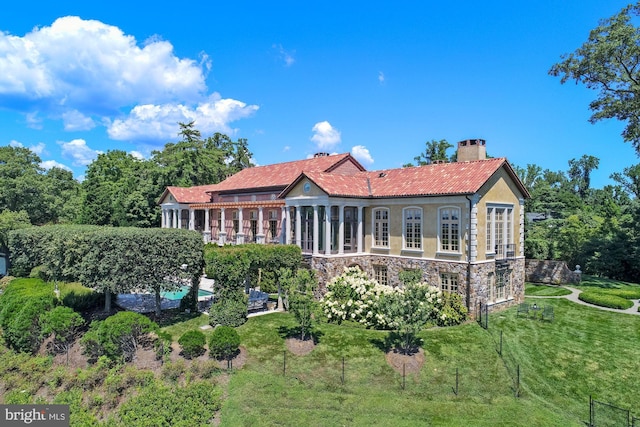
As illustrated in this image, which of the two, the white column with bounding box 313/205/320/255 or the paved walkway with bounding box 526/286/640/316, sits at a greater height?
the white column with bounding box 313/205/320/255

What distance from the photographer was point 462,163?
27.2m

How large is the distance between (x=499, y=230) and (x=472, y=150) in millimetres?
5867

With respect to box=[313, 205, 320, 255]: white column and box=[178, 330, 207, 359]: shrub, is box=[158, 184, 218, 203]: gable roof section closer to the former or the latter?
box=[313, 205, 320, 255]: white column

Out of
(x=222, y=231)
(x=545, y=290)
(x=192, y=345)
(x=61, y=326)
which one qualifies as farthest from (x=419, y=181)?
(x=61, y=326)

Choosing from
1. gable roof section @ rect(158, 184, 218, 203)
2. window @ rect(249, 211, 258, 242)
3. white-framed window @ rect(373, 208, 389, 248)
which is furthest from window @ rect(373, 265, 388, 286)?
gable roof section @ rect(158, 184, 218, 203)

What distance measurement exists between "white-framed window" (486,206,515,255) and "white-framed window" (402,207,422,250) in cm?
405

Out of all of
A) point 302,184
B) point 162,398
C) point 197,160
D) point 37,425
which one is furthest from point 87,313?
point 197,160

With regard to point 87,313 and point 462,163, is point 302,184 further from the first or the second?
point 87,313

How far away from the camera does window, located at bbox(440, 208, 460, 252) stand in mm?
24828

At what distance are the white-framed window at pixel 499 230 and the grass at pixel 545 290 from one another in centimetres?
655

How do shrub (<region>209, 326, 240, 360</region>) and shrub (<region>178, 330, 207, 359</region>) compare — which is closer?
shrub (<region>209, 326, 240, 360</region>)

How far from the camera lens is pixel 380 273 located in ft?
95.2

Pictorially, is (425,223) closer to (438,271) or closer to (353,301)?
(438,271)

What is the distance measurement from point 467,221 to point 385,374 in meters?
10.7
